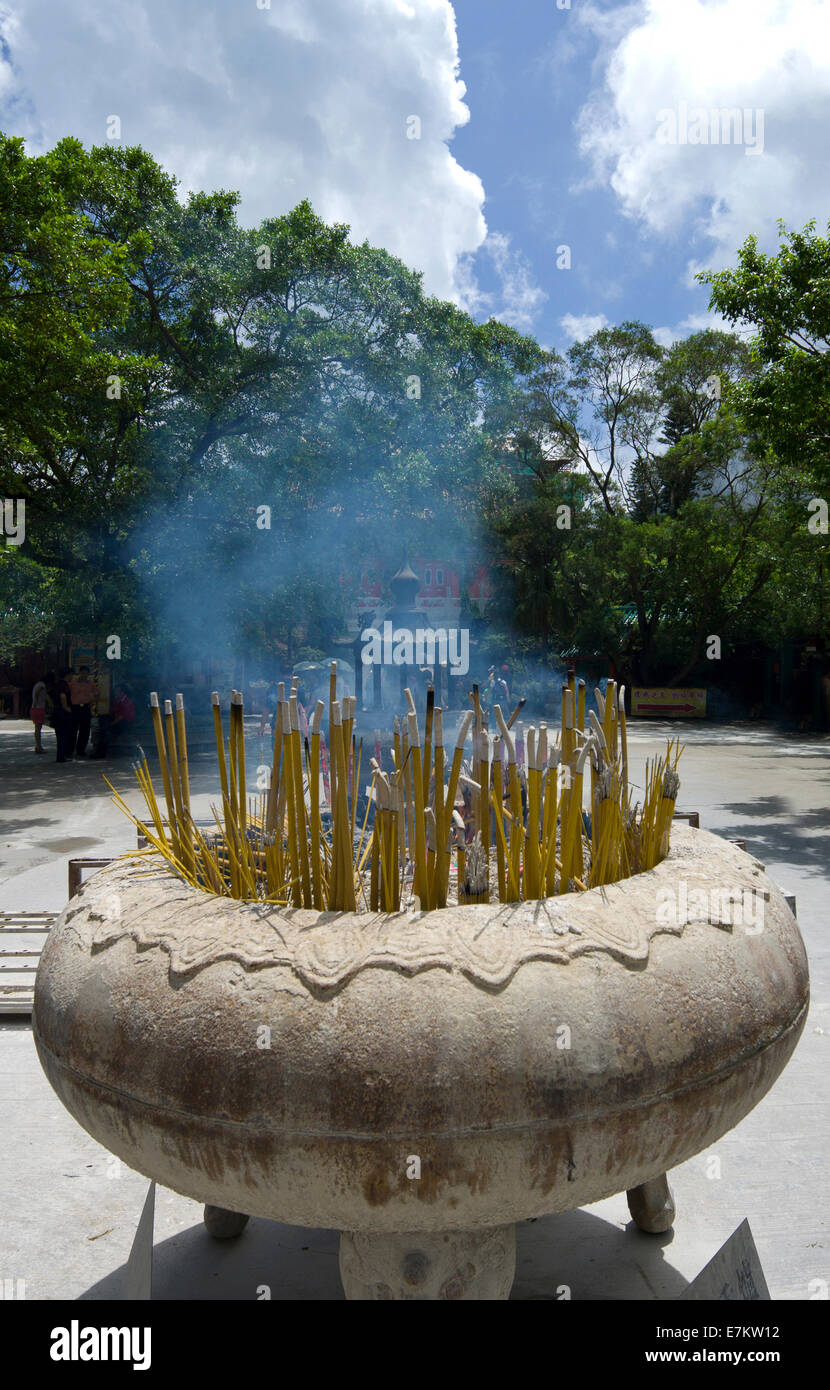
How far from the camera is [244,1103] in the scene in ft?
4.43

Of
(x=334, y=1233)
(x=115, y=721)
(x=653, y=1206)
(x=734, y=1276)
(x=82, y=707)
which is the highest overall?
(x=82, y=707)

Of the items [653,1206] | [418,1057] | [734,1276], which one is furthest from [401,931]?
[653,1206]

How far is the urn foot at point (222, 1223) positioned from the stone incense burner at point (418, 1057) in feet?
2.41

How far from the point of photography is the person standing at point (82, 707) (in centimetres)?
1201

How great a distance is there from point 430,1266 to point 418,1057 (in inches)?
19.1

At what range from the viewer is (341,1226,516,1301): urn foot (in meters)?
1.53

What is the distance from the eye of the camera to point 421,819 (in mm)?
1736

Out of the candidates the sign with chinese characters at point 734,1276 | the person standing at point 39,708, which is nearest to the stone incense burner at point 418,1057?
the sign with chinese characters at point 734,1276

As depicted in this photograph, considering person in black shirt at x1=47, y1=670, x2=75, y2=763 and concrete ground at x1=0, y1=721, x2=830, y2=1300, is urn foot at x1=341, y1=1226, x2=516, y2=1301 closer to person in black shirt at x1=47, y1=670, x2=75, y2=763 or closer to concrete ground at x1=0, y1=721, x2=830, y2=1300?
concrete ground at x1=0, y1=721, x2=830, y2=1300

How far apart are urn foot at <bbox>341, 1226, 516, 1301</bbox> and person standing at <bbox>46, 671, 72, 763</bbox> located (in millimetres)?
11349
